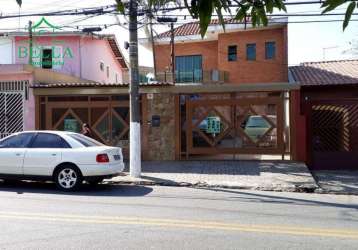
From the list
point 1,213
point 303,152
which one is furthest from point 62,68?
point 1,213

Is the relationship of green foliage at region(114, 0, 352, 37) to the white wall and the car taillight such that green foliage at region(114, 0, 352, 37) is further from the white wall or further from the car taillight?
the white wall

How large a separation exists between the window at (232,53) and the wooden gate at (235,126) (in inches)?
648

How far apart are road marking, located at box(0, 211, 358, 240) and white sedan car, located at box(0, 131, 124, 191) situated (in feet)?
10.7

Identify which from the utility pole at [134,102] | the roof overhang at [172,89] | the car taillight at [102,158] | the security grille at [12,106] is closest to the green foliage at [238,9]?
the car taillight at [102,158]

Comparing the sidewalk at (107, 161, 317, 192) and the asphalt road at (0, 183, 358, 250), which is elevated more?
the sidewalk at (107, 161, 317, 192)

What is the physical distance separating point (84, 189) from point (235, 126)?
22.8 feet

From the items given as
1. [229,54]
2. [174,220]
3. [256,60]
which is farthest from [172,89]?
[229,54]

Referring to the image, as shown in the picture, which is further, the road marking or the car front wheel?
the car front wheel

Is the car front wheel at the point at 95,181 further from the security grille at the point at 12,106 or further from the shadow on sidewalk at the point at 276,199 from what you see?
the security grille at the point at 12,106

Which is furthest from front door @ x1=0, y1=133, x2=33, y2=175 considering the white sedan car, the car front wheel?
the car front wheel

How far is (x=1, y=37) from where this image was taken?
30609 mm

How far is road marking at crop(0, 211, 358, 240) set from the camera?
7281mm

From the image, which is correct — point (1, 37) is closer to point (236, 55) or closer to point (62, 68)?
point (62, 68)

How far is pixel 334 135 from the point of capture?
1712cm
